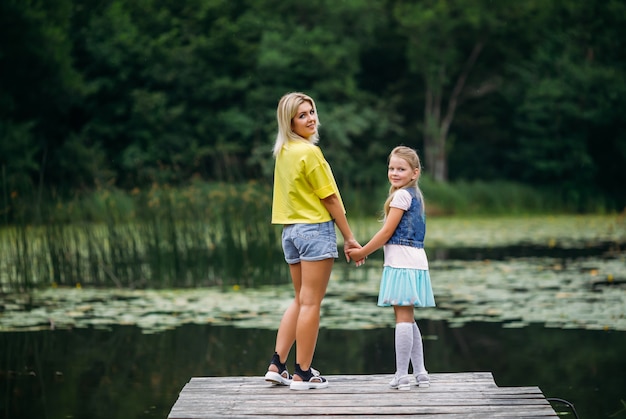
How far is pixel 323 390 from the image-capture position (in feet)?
13.4

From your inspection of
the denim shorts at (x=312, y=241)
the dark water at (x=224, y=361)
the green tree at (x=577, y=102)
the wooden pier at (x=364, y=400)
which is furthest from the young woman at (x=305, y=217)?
the green tree at (x=577, y=102)

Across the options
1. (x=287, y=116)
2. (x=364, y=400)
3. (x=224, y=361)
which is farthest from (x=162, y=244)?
(x=364, y=400)

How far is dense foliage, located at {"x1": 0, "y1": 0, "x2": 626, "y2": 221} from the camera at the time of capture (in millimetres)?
22781

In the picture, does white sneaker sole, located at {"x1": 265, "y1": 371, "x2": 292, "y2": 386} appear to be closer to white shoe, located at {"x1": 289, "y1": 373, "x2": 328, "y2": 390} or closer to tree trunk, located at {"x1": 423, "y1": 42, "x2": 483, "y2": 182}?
white shoe, located at {"x1": 289, "y1": 373, "x2": 328, "y2": 390}

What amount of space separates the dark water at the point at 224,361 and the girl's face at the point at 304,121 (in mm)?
1684

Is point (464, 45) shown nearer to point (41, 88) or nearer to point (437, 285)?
point (41, 88)

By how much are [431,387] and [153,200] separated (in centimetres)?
558

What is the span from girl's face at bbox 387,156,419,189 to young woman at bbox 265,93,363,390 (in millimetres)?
242

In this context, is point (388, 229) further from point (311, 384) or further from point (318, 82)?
point (318, 82)

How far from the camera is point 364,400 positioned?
3865mm

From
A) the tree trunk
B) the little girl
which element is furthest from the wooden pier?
the tree trunk

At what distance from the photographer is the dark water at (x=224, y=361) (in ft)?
17.6

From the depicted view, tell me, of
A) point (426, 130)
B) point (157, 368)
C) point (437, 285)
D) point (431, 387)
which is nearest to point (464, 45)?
point (426, 130)

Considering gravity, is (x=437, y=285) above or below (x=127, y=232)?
below
